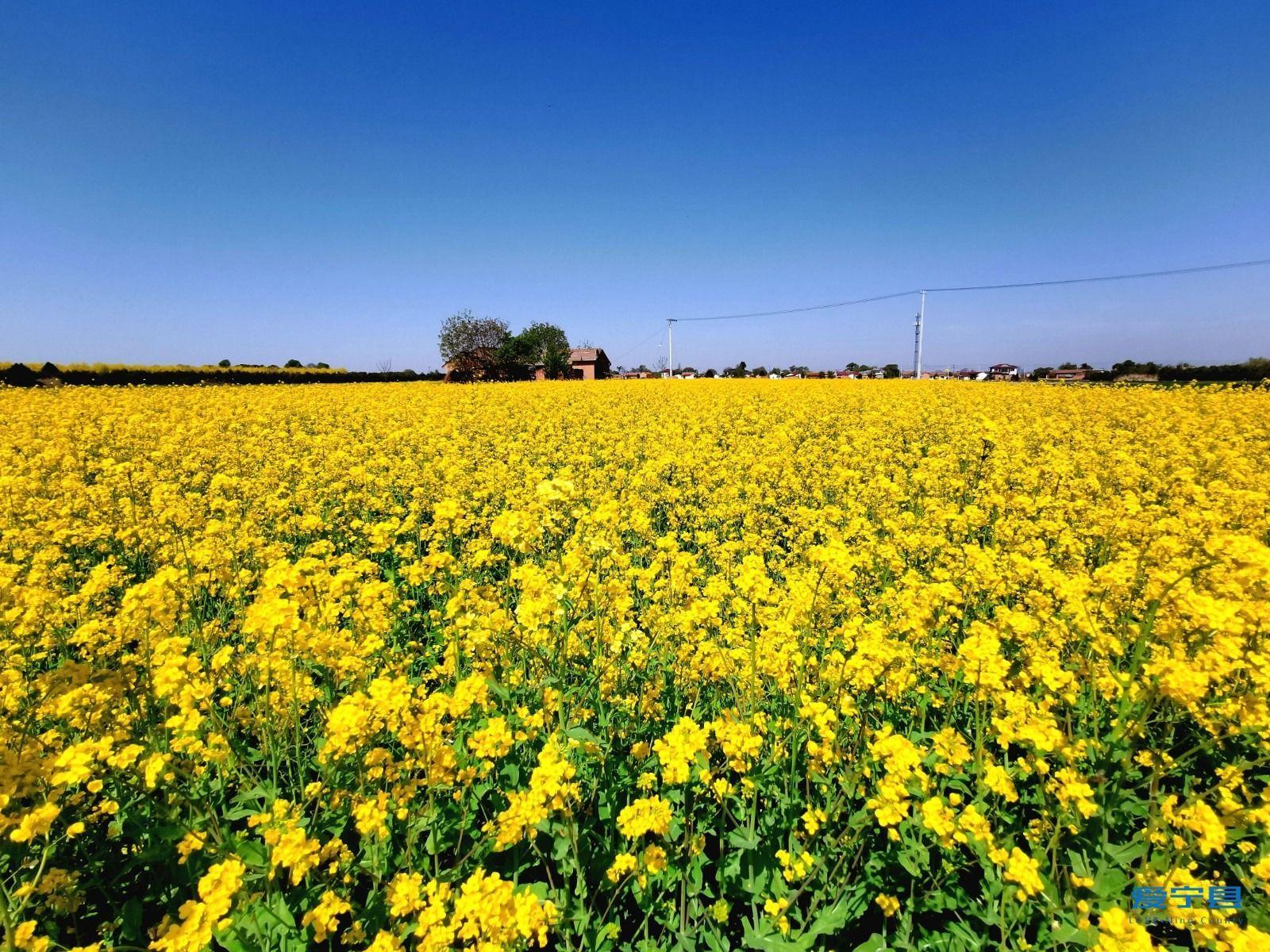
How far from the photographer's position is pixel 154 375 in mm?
29859

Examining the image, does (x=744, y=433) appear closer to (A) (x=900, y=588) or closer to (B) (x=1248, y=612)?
(A) (x=900, y=588)

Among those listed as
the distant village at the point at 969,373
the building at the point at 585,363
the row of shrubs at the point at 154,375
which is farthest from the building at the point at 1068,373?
the row of shrubs at the point at 154,375

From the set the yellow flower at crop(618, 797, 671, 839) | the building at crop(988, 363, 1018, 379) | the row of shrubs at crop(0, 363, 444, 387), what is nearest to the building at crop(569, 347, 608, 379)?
the row of shrubs at crop(0, 363, 444, 387)

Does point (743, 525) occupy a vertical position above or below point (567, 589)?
below

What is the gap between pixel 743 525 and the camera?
→ 6.31 meters

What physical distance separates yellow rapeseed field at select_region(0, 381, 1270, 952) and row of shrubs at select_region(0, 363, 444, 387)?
1162 inches

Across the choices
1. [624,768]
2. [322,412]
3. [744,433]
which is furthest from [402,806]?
[322,412]

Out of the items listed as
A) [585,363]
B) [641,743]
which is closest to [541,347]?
[585,363]

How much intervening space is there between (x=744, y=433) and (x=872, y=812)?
10.6 meters

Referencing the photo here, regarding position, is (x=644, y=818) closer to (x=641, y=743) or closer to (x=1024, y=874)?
(x=641, y=743)

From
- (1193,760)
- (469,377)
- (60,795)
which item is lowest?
(1193,760)

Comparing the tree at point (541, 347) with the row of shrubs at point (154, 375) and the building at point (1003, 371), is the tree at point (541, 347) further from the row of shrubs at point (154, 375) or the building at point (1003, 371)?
the building at point (1003, 371)

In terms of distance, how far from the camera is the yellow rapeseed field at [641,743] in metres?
1.98

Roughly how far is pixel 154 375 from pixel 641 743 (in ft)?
130
